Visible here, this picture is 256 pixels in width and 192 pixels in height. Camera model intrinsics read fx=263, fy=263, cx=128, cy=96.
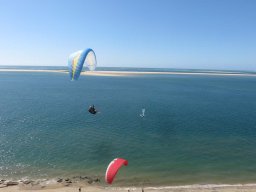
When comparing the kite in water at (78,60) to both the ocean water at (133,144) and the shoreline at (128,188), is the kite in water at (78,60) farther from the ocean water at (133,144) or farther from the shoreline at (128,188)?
the shoreline at (128,188)

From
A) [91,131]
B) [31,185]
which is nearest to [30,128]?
[91,131]

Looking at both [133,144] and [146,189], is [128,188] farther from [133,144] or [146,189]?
[133,144]

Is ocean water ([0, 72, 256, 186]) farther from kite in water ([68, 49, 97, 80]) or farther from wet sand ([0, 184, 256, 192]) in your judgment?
kite in water ([68, 49, 97, 80])

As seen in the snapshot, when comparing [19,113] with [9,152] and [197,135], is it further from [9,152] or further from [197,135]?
[197,135]

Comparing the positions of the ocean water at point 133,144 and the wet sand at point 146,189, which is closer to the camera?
the wet sand at point 146,189

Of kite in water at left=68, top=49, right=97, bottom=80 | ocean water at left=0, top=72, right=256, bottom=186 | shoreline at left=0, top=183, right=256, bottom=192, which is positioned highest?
kite in water at left=68, top=49, right=97, bottom=80

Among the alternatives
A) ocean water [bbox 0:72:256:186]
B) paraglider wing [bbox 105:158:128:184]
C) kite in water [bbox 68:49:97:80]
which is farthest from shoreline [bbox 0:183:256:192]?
kite in water [bbox 68:49:97:80]

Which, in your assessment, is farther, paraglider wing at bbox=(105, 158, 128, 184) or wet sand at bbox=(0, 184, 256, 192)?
wet sand at bbox=(0, 184, 256, 192)

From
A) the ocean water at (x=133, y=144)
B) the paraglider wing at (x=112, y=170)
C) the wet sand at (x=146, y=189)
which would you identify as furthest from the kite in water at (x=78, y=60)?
the paraglider wing at (x=112, y=170)

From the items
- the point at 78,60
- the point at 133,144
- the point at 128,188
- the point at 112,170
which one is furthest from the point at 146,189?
Result: the point at 78,60
